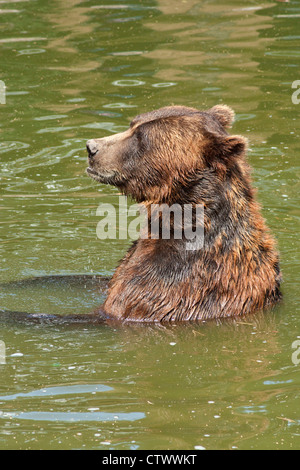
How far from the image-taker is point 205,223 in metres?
7.88

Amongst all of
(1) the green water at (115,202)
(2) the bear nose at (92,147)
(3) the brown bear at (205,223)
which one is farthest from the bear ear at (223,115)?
(1) the green water at (115,202)

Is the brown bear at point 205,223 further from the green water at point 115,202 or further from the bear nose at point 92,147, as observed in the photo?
the green water at point 115,202

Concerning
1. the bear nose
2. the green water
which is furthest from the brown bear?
the green water

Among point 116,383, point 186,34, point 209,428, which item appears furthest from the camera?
point 186,34

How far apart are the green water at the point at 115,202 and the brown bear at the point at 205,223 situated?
0.75ft

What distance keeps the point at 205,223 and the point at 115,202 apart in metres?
3.79

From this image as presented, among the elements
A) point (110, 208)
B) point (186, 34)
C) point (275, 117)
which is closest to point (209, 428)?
point (110, 208)

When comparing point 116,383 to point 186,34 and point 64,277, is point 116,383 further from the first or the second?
point 186,34

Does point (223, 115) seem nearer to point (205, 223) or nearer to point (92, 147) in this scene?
point (205, 223)

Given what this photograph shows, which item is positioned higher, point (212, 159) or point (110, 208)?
point (212, 159)

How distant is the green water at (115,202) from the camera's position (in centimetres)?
641

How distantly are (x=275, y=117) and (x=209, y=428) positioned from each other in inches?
338

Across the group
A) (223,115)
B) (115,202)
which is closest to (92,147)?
(223,115)
